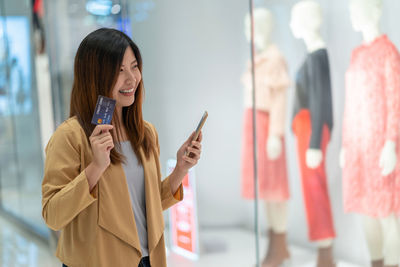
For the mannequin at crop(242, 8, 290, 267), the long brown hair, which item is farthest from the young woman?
the mannequin at crop(242, 8, 290, 267)

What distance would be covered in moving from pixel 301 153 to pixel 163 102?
937mm

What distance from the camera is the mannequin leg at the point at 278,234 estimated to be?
290cm

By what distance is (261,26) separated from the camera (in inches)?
112

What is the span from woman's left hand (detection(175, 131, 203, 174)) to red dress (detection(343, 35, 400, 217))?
1.26 metres

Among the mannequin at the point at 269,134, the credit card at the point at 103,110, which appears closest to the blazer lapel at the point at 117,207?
the credit card at the point at 103,110

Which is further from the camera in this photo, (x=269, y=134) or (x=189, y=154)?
(x=269, y=134)

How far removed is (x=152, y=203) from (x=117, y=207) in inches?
4.2

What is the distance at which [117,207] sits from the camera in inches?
51.3

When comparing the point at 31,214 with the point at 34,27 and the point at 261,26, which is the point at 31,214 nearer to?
the point at 34,27

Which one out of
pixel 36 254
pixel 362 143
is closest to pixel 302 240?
pixel 362 143

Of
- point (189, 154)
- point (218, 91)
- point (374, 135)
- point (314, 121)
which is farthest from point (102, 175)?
point (218, 91)

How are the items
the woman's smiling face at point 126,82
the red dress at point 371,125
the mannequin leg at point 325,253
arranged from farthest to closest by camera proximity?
the mannequin leg at point 325,253 < the red dress at point 371,125 < the woman's smiling face at point 126,82

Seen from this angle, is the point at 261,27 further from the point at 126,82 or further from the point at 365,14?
the point at 126,82

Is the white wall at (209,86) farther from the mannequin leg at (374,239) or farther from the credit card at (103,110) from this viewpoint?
the credit card at (103,110)
